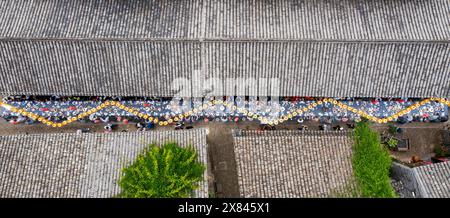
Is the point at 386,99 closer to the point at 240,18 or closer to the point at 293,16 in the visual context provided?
the point at 293,16

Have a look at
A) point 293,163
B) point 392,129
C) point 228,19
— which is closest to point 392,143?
point 392,129

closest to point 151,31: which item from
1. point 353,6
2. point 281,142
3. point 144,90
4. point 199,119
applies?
point 144,90

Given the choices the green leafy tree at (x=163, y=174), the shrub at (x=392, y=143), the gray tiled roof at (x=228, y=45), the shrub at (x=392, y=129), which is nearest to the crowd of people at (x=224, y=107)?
the shrub at (x=392, y=129)

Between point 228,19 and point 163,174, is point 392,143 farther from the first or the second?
point 163,174

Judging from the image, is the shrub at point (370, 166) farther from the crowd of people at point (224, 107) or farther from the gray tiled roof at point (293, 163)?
the crowd of people at point (224, 107)

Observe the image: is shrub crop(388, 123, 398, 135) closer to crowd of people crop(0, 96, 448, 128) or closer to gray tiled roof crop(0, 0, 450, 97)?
crowd of people crop(0, 96, 448, 128)

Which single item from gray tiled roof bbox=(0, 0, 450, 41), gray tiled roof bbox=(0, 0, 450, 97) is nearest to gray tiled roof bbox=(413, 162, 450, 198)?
gray tiled roof bbox=(0, 0, 450, 97)
